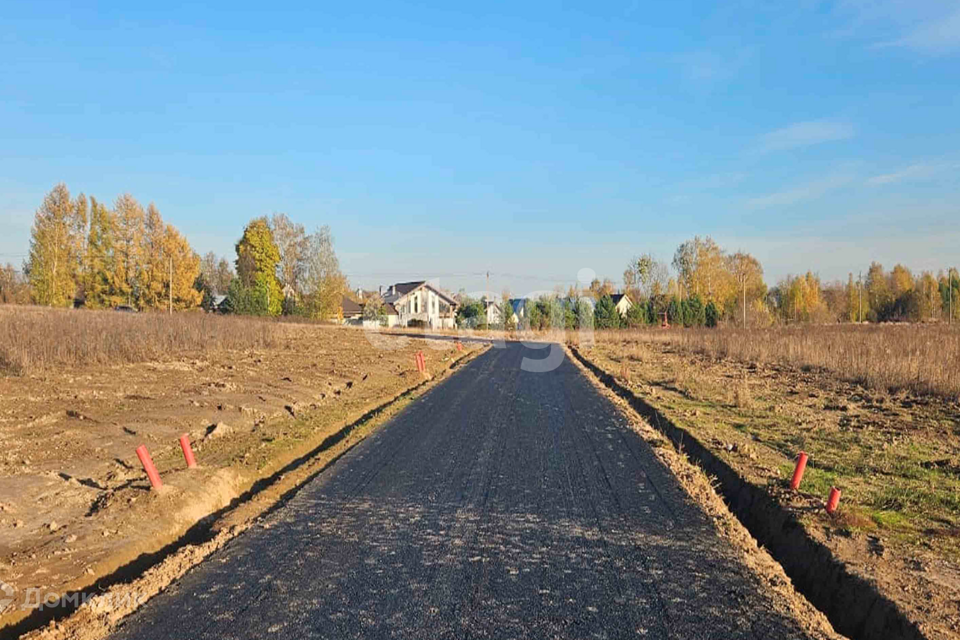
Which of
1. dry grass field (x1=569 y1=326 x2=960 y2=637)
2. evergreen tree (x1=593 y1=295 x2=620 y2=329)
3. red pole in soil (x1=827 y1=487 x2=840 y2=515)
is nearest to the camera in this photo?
dry grass field (x1=569 y1=326 x2=960 y2=637)

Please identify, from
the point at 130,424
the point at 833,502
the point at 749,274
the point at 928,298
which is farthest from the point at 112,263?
the point at 928,298

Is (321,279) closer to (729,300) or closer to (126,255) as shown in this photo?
(126,255)

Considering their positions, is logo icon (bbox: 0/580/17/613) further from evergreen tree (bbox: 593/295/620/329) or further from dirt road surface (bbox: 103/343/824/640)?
evergreen tree (bbox: 593/295/620/329)

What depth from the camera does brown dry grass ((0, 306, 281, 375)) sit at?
1797 cm

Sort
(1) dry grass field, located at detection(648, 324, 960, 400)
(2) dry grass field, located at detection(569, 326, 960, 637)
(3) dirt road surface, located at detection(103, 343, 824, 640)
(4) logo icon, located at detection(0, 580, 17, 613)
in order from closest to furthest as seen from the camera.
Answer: (3) dirt road surface, located at detection(103, 343, 824, 640), (4) logo icon, located at detection(0, 580, 17, 613), (2) dry grass field, located at detection(569, 326, 960, 637), (1) dry grass field, located at detection(648, 324, 960, 400)

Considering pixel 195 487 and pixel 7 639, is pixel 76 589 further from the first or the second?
pixel 195 487

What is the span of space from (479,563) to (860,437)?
945 cm

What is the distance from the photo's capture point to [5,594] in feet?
19.1

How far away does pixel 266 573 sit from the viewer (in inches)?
241

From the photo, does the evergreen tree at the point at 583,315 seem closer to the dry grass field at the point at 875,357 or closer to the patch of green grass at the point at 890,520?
the dry grass field at the point at 875,357

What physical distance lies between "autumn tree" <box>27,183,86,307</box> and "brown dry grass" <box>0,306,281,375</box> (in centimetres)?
3797

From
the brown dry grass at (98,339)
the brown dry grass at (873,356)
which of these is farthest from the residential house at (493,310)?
the brown dry grass at (98,339)

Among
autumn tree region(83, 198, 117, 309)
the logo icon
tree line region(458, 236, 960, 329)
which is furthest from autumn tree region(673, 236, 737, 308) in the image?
the logo icon

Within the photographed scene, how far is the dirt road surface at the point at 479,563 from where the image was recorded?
5086 millimetres
